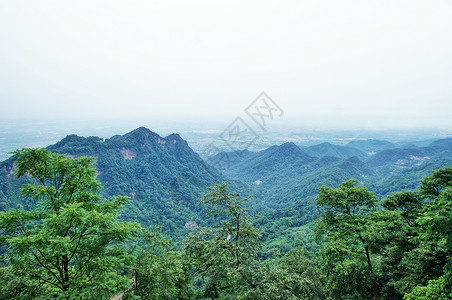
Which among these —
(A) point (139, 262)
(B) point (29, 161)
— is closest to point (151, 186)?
(A) point (139, 262)

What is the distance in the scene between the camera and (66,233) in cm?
555

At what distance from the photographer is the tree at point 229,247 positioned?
233 inches

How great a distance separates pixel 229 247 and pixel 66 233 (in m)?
4.92

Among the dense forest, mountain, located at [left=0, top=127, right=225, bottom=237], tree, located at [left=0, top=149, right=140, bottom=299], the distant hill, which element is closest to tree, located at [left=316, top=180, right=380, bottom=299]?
the dense forest

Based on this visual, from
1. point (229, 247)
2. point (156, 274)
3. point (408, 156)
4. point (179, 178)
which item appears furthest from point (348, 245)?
point (408, 156)

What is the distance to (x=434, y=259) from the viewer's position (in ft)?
28.7

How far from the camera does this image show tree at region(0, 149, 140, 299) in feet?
16.6

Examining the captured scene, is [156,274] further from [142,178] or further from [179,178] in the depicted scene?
[142,178]

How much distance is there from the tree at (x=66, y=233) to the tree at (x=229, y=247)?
2.43 m

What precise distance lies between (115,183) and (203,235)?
71921 mm

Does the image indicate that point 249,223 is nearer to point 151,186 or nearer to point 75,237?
point 75,237

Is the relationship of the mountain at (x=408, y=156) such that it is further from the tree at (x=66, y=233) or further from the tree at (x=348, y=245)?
the tree at (x=66, y=233)

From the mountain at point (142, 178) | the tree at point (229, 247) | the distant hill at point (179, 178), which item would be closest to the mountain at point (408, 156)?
the distant hill at point (179, 178)

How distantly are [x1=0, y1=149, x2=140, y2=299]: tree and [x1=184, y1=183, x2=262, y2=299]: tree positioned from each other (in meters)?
2.43
